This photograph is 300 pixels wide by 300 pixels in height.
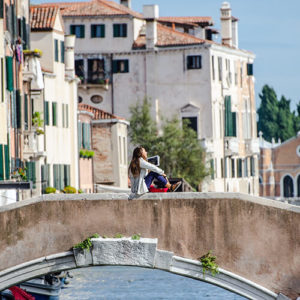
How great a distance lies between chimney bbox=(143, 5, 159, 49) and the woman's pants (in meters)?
43.8

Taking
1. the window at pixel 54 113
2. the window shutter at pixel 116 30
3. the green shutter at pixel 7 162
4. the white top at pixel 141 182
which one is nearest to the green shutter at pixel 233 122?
the window shutter at pixel 116 30

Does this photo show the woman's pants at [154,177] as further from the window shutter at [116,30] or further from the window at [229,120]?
the window at [229,120]

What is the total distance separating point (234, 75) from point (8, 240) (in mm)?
50975

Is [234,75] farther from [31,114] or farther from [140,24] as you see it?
[31,114]

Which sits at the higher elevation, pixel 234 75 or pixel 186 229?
pixel 234 75

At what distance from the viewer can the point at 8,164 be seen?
30594mm

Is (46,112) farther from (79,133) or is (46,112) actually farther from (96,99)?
(96,99)

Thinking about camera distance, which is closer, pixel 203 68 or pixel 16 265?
pixel 16 265

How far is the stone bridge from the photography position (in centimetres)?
1953

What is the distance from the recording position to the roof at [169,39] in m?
64.2

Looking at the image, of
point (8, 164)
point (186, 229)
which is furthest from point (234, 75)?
point (186, 229)

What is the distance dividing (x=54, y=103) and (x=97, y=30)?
1929 cm

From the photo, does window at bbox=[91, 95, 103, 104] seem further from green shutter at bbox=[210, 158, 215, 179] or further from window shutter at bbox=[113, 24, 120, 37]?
green shutter at bbox=[210, 158, 215, 179]

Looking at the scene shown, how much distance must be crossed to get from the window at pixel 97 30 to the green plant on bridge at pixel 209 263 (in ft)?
145
